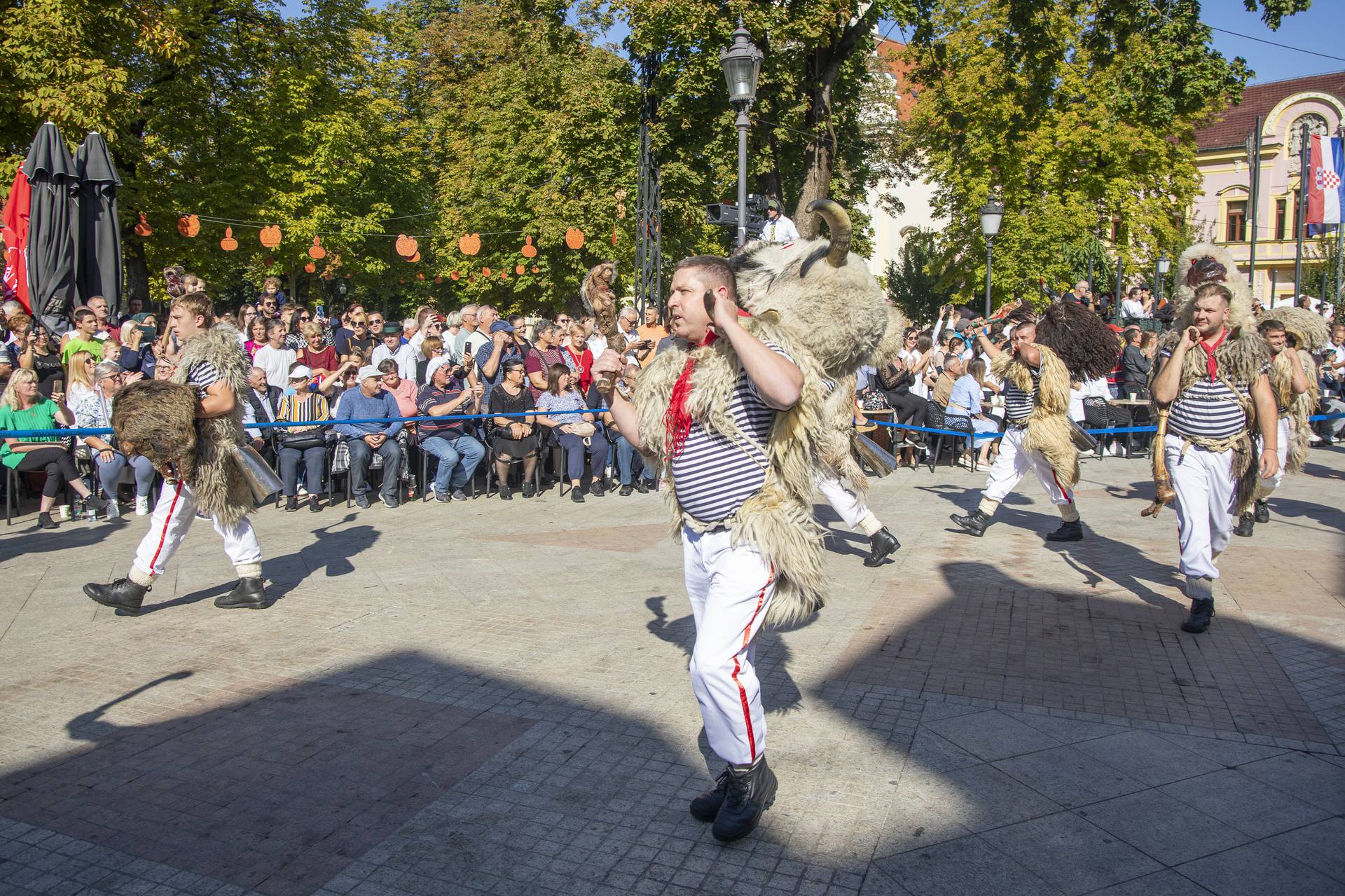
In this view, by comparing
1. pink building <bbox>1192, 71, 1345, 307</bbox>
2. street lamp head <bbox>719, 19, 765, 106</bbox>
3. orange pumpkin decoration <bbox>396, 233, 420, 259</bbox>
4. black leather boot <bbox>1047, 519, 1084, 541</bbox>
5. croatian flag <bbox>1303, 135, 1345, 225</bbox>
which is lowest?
black leather boot <bbox>1047, 519, 1084, 541</bbox>

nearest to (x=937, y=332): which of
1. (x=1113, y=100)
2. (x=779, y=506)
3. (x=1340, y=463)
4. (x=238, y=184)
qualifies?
(x=1340, y=463)

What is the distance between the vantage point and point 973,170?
3262 cm

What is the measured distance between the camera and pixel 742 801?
367cm

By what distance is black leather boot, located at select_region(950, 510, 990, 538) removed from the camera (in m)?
8.95

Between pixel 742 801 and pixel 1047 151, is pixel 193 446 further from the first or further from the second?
pixel 1047 151

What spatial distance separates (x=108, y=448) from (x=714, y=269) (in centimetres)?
826

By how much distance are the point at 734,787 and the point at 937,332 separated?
48.7 feet

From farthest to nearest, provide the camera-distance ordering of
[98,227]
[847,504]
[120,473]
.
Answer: [98,227]
[120,473]
[847,504]

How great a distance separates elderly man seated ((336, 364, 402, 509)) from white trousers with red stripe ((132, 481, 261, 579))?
4.20 m

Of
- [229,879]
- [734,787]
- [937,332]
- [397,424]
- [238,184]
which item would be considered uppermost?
[238,184]

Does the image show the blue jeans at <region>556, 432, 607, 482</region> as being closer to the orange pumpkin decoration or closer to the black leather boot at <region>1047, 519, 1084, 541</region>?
the black leather boot at <region>1047, 519, 1084, 541</region>

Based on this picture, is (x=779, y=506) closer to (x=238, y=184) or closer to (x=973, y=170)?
(x=238, y=184)

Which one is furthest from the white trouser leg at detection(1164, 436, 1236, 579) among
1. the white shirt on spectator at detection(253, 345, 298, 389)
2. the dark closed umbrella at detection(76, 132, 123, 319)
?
the dark closed umbrella at detection(76, 132, 123, 319)

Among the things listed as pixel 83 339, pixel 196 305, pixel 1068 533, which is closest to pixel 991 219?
pixel 1068 533
